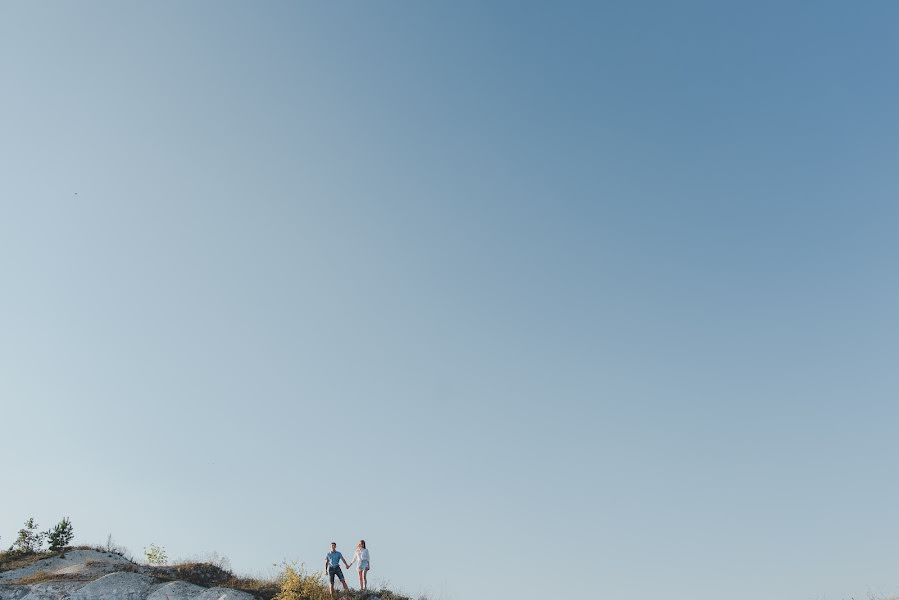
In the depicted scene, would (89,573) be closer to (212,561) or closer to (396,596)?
(212,561)

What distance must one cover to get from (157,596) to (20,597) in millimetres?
5701

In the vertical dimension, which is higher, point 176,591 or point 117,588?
point 117,588

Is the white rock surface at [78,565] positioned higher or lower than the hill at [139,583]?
higher

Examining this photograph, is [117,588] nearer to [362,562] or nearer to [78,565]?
[78,565]

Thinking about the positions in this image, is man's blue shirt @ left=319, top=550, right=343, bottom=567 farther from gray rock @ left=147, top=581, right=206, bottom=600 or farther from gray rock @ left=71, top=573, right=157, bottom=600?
gray rock @ left=71, top=573, right=157, bottom=600

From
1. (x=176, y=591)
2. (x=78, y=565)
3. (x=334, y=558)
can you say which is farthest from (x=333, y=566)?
(x=78, y=565)

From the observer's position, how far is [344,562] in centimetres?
2539

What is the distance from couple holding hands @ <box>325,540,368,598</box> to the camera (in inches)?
971

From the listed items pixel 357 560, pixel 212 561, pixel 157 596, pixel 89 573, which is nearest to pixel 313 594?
pixel 357 560

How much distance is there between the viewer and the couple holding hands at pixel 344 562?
2467 centimetres

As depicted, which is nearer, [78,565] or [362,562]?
[362,562]

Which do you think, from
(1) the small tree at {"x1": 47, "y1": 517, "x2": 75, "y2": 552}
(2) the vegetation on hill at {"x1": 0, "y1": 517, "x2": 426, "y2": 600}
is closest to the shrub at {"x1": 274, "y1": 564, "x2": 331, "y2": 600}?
(2) the vegetation on hill at {"x1": 0, "y1": 517, "x2": 426, "y2": 600}

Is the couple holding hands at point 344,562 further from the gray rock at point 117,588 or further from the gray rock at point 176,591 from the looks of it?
the gray rock at point 117,588

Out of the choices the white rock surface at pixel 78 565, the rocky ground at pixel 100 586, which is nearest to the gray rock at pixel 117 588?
the rocky ground at pixel 100 586
